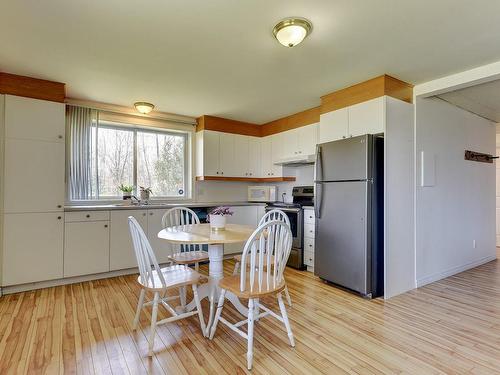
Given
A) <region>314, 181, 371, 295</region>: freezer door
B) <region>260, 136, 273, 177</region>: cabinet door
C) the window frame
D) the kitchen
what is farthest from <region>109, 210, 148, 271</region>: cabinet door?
<region>314, 181, 371, 295</region>: freezer door

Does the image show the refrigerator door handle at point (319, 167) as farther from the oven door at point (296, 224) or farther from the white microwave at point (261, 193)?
the white microwave at point (261, 193)

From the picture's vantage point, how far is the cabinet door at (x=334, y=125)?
3.33 metres

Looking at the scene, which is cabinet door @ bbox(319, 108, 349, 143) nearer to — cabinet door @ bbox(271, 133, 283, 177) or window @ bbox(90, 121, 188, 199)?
cabinet door @ bbox(271, 133, 283, 177)

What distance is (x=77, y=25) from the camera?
212cm

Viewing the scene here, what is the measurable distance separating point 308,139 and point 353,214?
1580 millimetres

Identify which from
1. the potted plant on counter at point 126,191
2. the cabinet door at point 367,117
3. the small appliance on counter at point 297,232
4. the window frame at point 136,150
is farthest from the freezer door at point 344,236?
the potted plant on counter at point 126,191

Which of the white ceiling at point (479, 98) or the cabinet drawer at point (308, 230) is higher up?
the white ceiling at point (479, 98)

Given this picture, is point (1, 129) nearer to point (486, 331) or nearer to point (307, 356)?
point (307, 356)

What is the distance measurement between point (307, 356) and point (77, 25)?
298cm

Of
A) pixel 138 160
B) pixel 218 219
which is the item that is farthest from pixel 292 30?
pixel 138 160

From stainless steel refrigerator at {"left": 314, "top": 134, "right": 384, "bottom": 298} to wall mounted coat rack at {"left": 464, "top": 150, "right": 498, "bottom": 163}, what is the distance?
78.6 inches

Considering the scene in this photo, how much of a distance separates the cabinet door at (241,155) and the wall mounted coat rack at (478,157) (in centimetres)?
336

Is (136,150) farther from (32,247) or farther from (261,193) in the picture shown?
(261,193)

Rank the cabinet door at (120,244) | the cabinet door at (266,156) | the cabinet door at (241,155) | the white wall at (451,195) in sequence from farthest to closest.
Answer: the cabinet door at (266,156) < the cabinet door at (241,155) < the cabinet door at (120,244) < the white wall at (451,195)
